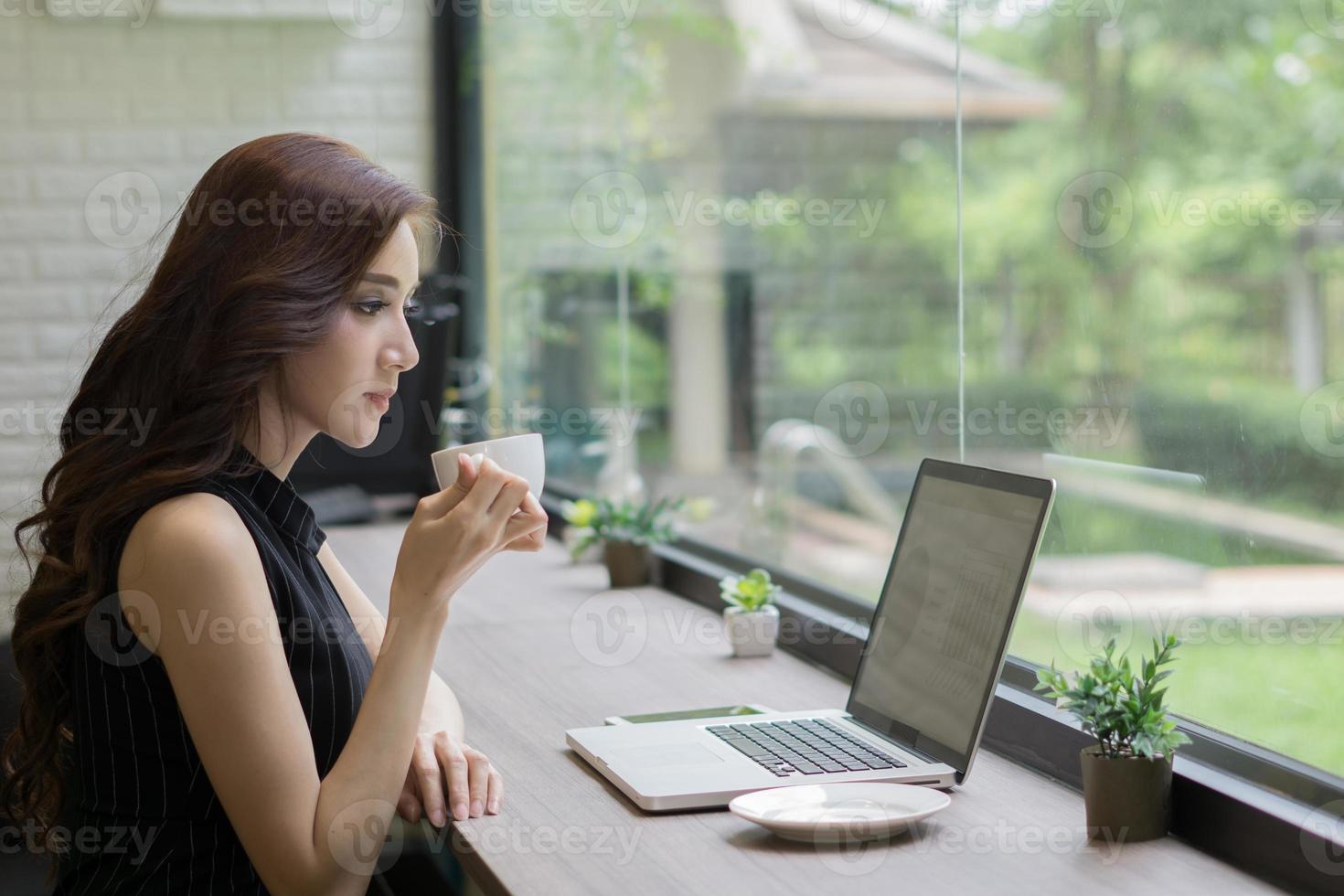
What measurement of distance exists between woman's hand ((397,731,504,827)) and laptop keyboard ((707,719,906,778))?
0.23 meters

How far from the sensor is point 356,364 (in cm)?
122

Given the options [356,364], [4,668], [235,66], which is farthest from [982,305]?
[235,66]

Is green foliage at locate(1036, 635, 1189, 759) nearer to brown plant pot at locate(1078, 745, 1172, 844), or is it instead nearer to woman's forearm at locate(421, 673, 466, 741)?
brown plant pot at locate(1078, 745, 1172, 844)

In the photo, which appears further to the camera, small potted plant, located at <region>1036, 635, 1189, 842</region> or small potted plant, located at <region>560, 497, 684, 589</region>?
small potted plant, located at <region>560, 497, 684, 589</region>

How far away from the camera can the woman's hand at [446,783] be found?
1146 mm

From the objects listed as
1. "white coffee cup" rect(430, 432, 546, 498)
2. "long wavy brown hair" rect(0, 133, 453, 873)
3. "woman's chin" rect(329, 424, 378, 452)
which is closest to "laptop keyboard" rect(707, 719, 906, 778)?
"white coffee cup" rect(430, 432, 546, 498)

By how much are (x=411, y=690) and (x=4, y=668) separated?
0.73 meters

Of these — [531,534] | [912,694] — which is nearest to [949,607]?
[912,694]

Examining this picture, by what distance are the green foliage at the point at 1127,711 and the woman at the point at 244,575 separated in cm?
48

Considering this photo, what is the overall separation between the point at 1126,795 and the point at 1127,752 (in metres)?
0.03

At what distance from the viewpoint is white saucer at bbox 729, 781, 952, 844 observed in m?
1.00

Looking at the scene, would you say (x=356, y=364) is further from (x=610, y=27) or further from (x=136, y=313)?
(x=610, y=27)

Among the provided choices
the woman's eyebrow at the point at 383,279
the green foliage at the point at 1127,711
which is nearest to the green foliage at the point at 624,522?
the woman's eyebrow at the point at 383,279

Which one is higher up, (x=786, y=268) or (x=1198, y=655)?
(x=786, y=268)
